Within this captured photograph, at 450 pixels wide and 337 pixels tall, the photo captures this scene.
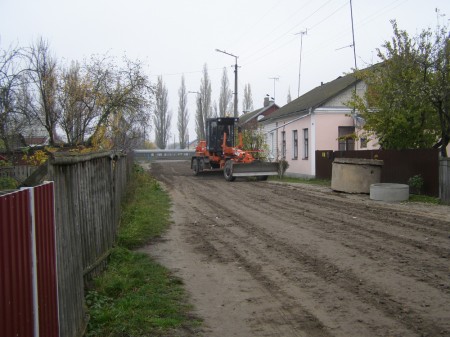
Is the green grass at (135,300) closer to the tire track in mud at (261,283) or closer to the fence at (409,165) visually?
the tire track in mud at (261,283)

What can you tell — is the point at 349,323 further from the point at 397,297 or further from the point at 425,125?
the point at 425,125

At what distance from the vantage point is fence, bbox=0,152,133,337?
2.93 meters

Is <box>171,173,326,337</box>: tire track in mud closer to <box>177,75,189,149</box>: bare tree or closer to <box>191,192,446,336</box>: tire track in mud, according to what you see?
<box>191,192,446,336</box>: tire track in mud

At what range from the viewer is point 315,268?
755 cm

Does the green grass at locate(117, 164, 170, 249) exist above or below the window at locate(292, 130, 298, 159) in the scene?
below

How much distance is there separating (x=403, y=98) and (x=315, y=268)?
39.0 feet

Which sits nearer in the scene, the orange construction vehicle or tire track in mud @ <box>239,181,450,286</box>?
tire track in mud @ <box>239,181,450,286</box>

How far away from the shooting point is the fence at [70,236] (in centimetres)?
293

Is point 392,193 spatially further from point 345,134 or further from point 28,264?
point 28,264

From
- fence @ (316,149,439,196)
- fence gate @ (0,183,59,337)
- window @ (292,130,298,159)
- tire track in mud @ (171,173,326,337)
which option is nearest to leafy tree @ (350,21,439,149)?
fence @ (316,149,439,196)

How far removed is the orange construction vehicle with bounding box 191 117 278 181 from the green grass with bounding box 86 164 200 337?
16.5 metres

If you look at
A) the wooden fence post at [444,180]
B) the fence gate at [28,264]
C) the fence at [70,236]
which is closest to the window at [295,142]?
the wooden fence post at [444,180]

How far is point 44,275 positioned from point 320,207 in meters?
12.1

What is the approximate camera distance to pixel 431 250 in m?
8.59
